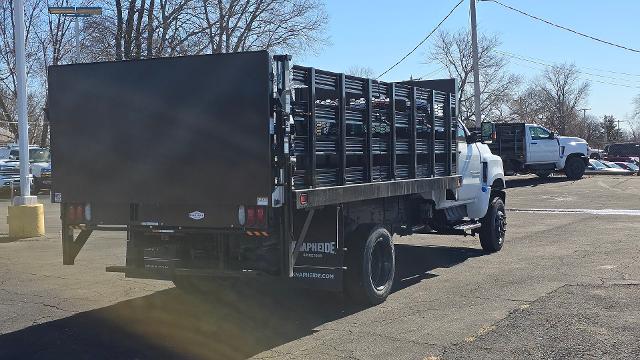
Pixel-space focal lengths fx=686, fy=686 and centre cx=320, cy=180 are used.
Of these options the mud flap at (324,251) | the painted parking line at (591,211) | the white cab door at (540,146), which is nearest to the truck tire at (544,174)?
the white cab door at (540,146)

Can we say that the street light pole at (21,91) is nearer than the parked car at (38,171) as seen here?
Yes

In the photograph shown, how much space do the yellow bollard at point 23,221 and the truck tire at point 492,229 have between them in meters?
8.44

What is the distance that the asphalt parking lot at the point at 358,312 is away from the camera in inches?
233

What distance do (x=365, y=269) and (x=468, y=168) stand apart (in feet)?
12.7

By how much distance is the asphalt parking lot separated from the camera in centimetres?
591

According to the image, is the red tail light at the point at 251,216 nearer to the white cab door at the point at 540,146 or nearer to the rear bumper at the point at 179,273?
the rear bumper at the point at 179,273

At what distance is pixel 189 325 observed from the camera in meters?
6.86

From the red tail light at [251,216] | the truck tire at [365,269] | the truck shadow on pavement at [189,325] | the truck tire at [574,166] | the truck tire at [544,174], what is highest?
the truck tire at [574,166]

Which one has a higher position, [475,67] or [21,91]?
[475,67]

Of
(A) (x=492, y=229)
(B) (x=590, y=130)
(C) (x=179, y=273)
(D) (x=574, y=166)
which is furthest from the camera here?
(B) (x=590, y=130)

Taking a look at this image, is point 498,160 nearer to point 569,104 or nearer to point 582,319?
point 582,319

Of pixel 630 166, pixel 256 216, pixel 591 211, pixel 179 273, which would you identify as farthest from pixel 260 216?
pixel 630 166

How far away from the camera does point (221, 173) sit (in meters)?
6.32

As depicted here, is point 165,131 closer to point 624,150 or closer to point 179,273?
point 179,273
